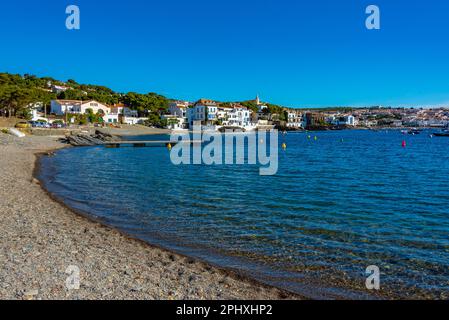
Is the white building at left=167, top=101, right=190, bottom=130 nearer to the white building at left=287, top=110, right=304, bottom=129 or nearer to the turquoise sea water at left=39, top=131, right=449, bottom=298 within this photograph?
the white building at left=287, top=110, right=304, bottom=129

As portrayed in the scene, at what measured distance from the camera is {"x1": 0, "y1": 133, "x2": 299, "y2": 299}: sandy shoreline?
7.28 metres

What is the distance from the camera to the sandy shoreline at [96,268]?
728 centimetres

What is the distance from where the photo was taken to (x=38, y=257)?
29.7 ft

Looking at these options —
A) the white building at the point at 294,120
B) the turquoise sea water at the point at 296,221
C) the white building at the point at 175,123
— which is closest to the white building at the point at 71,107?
the white building at the point at 175,123

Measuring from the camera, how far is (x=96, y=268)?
28.2 ft

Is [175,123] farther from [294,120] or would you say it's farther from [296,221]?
[296,221]

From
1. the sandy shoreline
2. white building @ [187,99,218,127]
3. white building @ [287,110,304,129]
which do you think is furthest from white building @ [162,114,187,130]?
the sandy shoreline

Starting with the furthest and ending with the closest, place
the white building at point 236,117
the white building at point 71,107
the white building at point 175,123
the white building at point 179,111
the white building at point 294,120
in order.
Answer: the white building at point 294,120 → the white building at point 236,117 → the white building at point 179,111 → the white building at point 175,123 → the white building at point 71,107

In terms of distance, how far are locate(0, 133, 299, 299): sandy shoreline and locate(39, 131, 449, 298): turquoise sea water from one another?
3.16 feet

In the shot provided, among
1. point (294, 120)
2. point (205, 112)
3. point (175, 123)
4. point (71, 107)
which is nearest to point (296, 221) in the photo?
point (71, 107)

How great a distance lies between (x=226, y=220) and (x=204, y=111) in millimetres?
119817

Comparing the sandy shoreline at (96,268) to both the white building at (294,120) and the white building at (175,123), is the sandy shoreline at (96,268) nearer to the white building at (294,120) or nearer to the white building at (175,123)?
the white building at (175,123)

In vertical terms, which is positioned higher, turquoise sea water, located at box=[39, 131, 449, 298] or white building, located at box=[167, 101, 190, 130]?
white building, located at box=[167, 101, 190, 130]

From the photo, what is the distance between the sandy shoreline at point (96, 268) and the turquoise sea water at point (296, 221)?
965 mm
